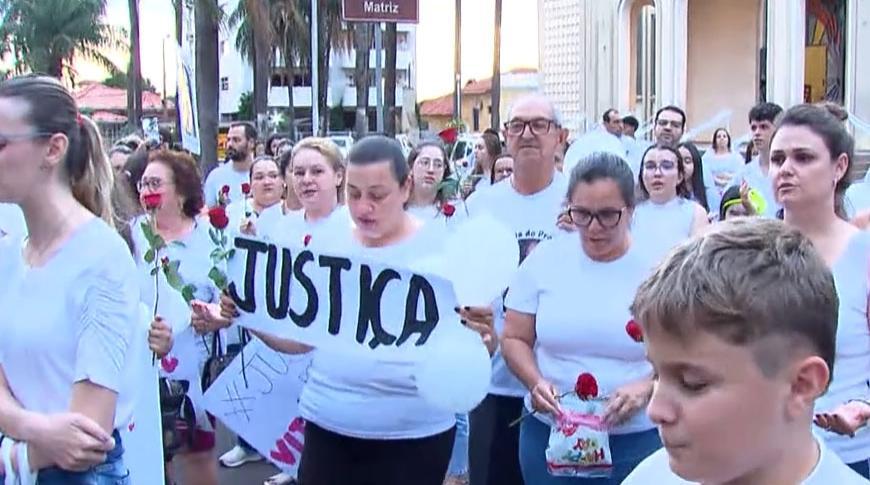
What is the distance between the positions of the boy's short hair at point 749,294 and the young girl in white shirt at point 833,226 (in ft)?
6.15

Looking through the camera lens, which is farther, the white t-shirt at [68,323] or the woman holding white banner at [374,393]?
the woman holding white banner at [374,393]

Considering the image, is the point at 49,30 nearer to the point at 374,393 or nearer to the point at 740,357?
the point at 374,393

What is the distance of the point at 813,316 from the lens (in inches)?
60.1

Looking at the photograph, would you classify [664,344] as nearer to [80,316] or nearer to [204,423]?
[80,316]

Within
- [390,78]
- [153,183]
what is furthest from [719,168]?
[390,78]

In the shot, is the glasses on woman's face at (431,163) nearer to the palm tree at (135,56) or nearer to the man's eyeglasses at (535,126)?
the man's eyeglasses at (535,126)

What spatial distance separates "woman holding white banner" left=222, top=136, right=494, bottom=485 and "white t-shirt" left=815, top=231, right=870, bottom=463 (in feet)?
3.73

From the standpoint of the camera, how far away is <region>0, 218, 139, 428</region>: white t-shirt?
2893 millimetres

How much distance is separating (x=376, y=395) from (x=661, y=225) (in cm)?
168

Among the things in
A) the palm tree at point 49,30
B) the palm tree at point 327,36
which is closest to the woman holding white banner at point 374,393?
the palm tree at point 327,36

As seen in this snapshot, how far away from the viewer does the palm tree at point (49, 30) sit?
53.7m

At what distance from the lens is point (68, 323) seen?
2.90 meters

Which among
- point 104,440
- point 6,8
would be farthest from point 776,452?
point 6,8

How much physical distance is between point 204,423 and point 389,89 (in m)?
26.1
